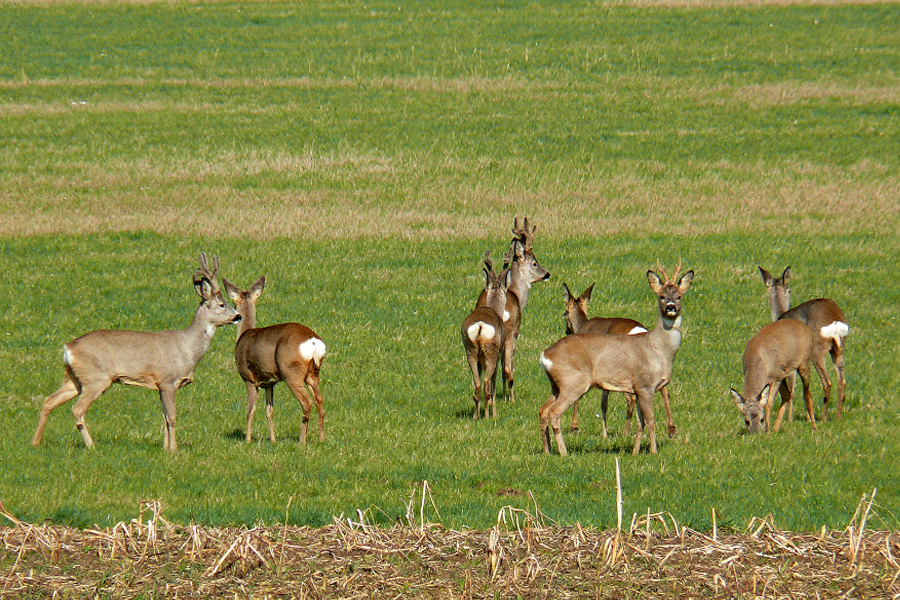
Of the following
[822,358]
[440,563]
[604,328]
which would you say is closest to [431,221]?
[604,328]

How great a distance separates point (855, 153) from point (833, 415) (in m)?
18.4

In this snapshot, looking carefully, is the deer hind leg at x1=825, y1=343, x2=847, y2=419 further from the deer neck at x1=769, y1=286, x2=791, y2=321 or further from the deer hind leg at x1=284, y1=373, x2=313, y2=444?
the deer hind leg at x1=284, y1=373, x2=313, y2=444

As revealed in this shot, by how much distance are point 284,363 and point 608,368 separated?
3259mm

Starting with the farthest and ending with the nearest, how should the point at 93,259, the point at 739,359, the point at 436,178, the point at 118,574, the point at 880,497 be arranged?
the point at 436,178 → the point at 93,259 → the point at 739,359 → the point at 880,497 → the point at 118,574

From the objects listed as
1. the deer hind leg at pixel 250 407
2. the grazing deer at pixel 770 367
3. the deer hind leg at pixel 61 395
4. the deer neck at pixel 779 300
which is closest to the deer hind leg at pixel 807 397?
the grazing deer at pixel 770 367

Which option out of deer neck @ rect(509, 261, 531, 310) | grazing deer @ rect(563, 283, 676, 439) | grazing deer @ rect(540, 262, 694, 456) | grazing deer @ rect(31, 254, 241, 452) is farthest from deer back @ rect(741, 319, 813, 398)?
grazing deer @ rect(31, 254, 241, 452)

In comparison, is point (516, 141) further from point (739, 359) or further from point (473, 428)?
point (473, 428)

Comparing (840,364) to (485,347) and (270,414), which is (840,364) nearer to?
(485,347)

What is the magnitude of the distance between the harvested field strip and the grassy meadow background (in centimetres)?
102

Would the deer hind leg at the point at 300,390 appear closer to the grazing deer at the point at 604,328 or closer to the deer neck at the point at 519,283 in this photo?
the grazing deer at the point at 604,328

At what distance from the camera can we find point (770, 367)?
12266mm

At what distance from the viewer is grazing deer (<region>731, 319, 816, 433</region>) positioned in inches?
472

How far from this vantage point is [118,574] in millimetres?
6703

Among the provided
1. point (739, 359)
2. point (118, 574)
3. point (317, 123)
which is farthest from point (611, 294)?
point (317, 123)
